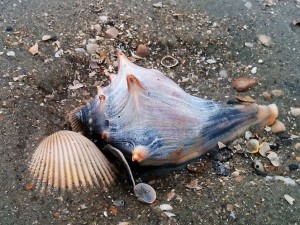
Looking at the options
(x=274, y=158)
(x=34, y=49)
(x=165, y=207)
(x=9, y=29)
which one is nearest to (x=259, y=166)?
(x=274, y=158)

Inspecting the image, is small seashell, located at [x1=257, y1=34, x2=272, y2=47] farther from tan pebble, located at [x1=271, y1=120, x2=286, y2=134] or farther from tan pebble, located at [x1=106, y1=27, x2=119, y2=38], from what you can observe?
tan pebble, located at [x1=106, y1=27, x2=119, y2=38]

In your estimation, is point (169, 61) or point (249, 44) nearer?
point (169, 61)

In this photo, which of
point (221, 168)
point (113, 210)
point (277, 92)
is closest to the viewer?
point (113, 210)

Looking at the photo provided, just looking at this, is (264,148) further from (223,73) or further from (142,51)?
(142,51)

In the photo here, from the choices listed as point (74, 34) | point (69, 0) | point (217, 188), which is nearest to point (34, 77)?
point (74, 34)

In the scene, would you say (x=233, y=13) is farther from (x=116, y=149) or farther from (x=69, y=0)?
(x=116, y=149)
